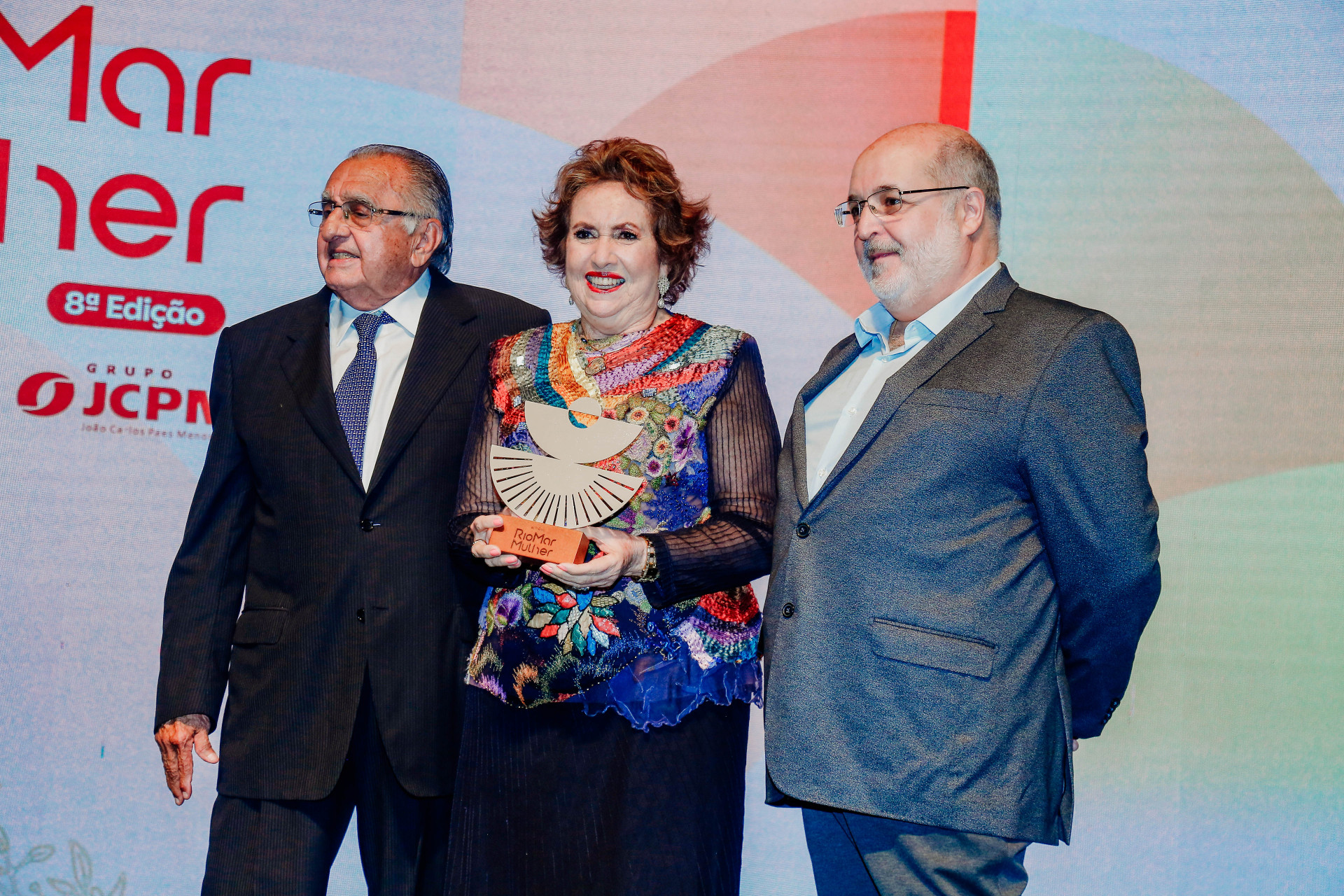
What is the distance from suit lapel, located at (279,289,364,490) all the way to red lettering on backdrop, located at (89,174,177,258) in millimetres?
970

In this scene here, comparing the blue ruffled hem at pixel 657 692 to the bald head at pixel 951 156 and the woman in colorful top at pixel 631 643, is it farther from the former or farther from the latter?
the bald head at pixel 951 156

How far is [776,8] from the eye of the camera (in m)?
3.42

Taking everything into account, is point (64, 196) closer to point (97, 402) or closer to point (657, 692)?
point (97, 402)

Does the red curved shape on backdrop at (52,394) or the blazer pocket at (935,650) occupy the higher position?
the red curved shape on backdrop at (52,394)

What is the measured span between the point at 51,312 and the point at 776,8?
2.40m

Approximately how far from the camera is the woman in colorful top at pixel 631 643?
7.06ft

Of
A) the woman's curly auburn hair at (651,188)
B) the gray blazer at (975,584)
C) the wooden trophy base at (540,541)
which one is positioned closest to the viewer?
the gray blazer at (975,584)

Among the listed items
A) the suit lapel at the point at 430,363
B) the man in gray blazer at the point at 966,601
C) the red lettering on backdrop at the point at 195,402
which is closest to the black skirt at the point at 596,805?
the man in gray blazer at the point at 966,601

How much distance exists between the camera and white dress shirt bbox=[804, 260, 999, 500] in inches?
85.2

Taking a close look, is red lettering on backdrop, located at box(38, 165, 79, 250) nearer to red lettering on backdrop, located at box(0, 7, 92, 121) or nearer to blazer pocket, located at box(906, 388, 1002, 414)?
red lettering on backdrop, located at box(0, 7, 92, 121)

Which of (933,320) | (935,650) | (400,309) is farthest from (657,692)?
(400,309)

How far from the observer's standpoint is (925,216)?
2.21m

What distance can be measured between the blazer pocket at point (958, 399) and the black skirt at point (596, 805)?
0.72m

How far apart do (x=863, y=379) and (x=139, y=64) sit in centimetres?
254
